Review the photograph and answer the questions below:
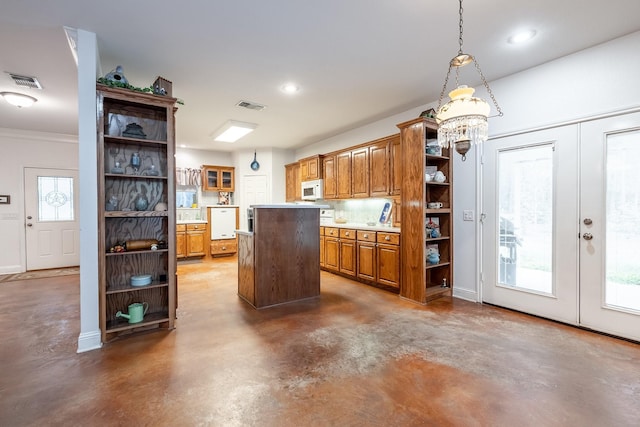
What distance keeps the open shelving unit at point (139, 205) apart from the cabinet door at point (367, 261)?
8.96ft

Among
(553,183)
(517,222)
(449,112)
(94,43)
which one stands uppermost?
(94,43)

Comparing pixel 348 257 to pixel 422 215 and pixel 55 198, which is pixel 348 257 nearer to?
pixel 422 215

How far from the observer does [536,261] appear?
3.25 meters

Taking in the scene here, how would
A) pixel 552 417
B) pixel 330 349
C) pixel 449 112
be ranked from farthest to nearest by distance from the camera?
1. pixel 330 349
2. pixel 449 112
3. pixel 552 417

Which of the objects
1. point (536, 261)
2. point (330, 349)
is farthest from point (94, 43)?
point (536, 261)

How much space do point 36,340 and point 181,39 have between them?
3.09 metres

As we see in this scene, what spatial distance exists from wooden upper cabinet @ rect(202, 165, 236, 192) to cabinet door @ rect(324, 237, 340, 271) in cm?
348

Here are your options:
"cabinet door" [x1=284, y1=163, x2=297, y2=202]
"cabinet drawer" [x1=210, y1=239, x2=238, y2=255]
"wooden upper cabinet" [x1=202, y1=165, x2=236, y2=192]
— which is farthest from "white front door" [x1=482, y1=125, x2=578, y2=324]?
"wooden upper cabinet" [x1=202, y1=165, x2=236, y2=192]

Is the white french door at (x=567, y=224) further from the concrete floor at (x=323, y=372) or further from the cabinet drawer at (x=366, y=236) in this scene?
the cabinet drawer at (x=366, y=236)

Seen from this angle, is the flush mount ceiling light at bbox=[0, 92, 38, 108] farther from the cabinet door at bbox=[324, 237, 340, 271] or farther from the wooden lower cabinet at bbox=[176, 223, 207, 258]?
the cabinet door at bbox=[324, 237, 340, 271]

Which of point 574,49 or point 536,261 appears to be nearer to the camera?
point 574,49

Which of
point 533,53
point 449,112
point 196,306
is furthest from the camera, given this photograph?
point 196,306

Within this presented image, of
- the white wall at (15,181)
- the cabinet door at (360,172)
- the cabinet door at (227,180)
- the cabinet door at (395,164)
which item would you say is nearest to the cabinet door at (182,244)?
the cabinet door at (227,180)

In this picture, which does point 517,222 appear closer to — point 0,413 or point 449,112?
point 449,112
